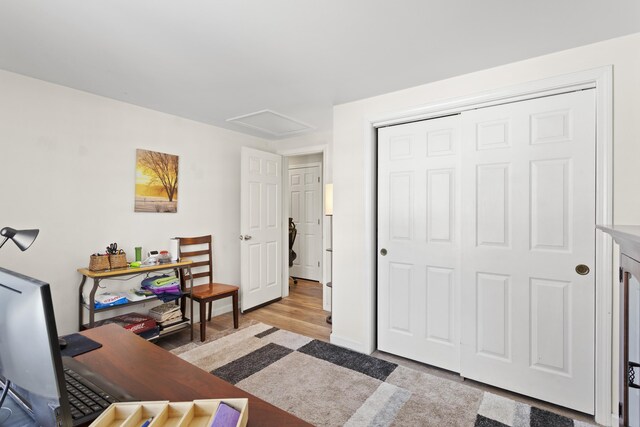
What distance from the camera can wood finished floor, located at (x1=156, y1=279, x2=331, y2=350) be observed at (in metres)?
3.17

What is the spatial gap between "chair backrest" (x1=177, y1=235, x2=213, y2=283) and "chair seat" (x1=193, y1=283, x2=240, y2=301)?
13cm

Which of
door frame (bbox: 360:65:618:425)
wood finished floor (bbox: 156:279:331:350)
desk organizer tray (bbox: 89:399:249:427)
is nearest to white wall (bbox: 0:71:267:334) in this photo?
wood finished floor (bbox: 156:279:331:350)

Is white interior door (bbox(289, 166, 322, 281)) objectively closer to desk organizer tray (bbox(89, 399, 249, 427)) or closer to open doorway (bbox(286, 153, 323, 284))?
open doorway (bbox(286, 153, 323, 284))

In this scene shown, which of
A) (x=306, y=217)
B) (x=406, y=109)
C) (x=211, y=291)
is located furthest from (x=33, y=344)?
(x=306, y=217)

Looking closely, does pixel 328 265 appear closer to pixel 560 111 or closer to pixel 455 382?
pixel 455 382

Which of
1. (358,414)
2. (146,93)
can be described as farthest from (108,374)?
(146,93)

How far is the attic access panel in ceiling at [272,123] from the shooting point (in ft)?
11.0

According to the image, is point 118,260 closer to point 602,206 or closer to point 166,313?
point 166,313

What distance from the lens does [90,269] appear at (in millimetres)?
2613

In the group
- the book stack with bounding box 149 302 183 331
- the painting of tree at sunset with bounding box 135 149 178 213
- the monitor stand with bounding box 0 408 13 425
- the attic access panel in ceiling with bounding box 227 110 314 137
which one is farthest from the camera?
the attic access panel in ceiling with bounding box 227 110 314 137

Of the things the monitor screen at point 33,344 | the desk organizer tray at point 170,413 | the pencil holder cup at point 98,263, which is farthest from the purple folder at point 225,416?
the pencil holder cup at point 98,263

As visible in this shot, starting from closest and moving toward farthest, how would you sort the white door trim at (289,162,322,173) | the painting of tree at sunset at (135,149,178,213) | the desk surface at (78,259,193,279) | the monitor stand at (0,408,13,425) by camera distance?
1. the monitor stand at (0,408,13,425)
2. the desk surface at (78,259,193,279)
3. the painting of tree at sunset at (135,149,178,213)
4. the white door trim at (289,162,322,173)

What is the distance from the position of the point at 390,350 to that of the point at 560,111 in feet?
7.43

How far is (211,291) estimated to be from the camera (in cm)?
329
